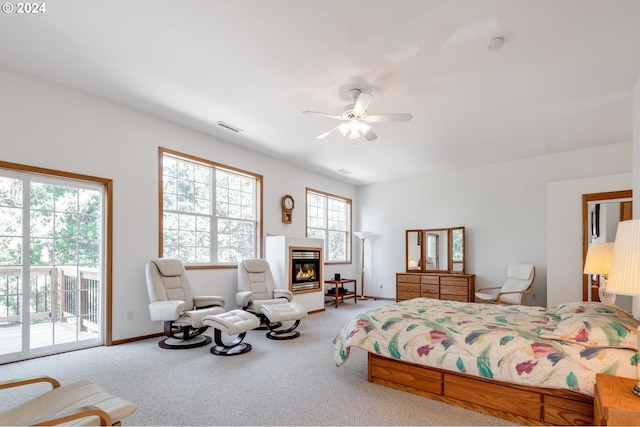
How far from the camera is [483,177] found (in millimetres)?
7070

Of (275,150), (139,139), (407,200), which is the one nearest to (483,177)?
(407,200)

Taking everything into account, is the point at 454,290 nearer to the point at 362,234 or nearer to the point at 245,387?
the point at 362,234

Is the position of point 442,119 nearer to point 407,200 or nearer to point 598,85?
point 598,85

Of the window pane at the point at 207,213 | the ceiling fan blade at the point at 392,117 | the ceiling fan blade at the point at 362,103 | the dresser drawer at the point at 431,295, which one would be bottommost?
the dresser drawer at the point at 431,295

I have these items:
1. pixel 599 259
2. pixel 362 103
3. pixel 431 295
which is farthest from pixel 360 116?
pixel 431 295

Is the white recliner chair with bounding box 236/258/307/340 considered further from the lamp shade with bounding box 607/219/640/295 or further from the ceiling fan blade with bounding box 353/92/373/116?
the lamp shade with bounding box 607/219/640/295

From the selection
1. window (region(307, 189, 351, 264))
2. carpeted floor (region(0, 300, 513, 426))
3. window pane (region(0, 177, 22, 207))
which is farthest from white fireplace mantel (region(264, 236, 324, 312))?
window pane (region(0, 177, 22, 207))

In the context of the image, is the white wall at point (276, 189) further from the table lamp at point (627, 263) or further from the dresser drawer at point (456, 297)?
the table lamp at point (627, 263)

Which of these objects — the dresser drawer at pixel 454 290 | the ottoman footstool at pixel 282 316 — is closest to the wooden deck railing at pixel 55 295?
the ottoman footstool at pixel 282 316

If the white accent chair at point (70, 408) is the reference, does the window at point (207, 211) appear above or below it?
above

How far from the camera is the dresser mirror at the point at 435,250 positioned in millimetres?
7230

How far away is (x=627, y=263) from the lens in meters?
1.71

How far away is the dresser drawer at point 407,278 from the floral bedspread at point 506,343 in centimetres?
397

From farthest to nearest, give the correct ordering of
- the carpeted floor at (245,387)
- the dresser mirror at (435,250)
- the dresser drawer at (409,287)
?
the dresser drawer at (409,287) → the dresser mirror at (435,250) → the carpeted floor at (245,387)
